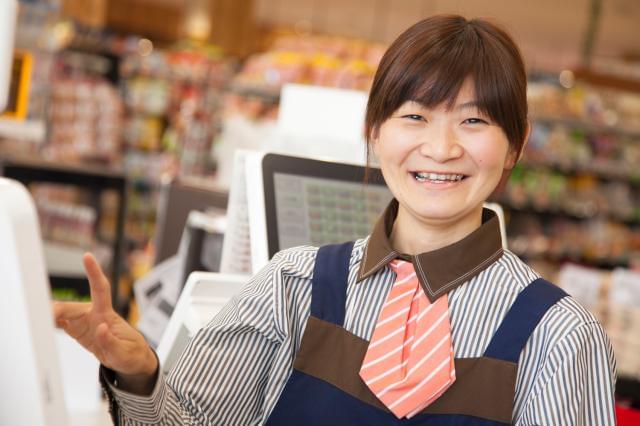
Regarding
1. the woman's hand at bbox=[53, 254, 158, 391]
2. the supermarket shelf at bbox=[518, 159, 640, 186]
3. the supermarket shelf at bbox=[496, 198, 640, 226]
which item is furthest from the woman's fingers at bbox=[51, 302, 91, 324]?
the supermarket shelf at bbox=[518, 159, 640, 186]

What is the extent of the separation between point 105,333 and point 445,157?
1.90 feet

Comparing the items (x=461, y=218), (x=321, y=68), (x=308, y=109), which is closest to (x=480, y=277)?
(x=461, y=218)

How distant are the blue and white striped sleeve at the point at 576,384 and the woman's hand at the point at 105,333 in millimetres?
535

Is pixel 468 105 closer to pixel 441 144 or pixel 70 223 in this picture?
pixel 441 144

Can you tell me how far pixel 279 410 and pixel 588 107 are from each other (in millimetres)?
7526

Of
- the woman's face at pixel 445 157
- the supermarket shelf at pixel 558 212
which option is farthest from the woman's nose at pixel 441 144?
the supermarket shelf at pixel 558 212

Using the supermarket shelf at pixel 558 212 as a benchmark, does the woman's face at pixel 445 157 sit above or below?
above

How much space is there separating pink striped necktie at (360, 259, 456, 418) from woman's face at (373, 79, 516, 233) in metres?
0.11

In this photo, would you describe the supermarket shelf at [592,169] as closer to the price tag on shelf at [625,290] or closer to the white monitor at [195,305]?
the price tag on shelf at [625,290]

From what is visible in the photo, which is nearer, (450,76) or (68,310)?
(68,310)

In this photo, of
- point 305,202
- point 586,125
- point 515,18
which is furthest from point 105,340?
point 515,18

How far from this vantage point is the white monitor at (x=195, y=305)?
1.96 meters

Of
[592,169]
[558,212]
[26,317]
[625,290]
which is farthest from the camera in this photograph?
[558,212]

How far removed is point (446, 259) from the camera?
154 centimetres
